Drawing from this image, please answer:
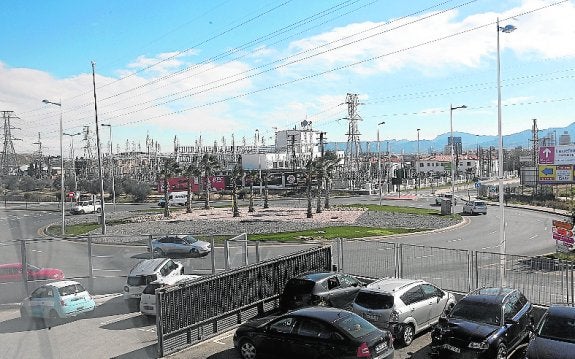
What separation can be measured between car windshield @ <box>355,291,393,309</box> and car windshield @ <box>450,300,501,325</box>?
5.10ft

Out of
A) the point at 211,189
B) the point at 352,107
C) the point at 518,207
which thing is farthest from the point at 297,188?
the point at 518,207

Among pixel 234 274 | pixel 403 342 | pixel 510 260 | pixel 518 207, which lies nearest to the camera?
pixel 403 342

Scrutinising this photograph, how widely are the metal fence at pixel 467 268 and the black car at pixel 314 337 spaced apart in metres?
6.28

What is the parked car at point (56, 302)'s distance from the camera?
16469 millimetres

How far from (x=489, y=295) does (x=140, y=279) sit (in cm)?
1177

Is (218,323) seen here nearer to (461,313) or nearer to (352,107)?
(461,313)

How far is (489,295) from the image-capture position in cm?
1239

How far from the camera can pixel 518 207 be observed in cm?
6309

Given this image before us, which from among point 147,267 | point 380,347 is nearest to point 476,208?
point 147,267

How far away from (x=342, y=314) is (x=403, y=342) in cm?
240

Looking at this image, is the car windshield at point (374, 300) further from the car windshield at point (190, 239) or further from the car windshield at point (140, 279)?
the car windshield at point (190, 239)

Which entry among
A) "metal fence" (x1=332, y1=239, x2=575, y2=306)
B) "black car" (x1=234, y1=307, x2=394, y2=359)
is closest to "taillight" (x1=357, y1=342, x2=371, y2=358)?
"black car" (x1=234, y1=307, x2=394, y2=359)

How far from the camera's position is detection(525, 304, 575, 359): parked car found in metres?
10.1

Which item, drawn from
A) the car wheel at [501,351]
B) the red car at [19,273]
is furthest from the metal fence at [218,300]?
the red car at [19,273]
